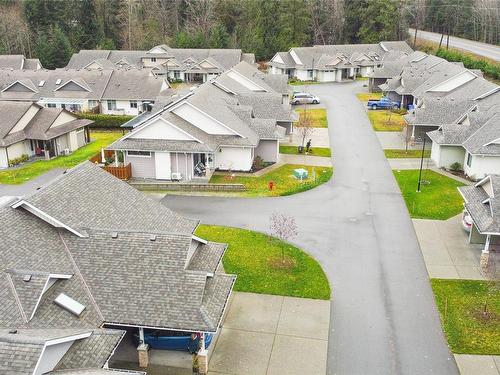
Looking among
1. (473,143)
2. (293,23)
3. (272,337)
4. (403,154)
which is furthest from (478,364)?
(293,23)

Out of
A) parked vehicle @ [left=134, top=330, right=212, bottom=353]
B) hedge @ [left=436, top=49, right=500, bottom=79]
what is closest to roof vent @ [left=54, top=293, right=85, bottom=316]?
parked vehicle @ [left=134, top=330, right=212, bottom=353]

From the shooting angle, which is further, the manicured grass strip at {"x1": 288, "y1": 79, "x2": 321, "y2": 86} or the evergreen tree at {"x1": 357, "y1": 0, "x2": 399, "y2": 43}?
the evergreen tree at {"x1": 357, "y1": 0, "x2": 399, "y2": 43}

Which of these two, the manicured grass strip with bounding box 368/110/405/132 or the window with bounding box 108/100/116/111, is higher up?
the window with bounding box 108/100/116/111

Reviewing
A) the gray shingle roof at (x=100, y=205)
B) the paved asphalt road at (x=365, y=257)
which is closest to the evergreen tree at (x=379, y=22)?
the paved asphalt road at (x=365, y=257)

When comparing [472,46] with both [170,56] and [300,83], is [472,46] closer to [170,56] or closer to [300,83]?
[300,83]

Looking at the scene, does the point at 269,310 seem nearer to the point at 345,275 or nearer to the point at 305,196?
the point at 345,275

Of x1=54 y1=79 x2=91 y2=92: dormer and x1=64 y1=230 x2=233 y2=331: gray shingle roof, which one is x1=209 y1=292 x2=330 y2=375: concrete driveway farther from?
x1=54 y1=79 x2=91 y2=92: dormer

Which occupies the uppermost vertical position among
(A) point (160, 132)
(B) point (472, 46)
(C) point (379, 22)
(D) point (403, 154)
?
(C) point (379, 22)
